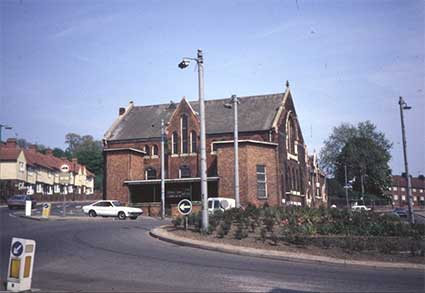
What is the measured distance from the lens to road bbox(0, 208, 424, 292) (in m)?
9.74

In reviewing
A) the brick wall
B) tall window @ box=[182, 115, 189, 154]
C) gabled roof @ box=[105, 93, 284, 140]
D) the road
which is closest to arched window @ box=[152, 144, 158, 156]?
gabled roof @ box=[105, 93, 284, 140]

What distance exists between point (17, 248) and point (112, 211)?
27.0 m

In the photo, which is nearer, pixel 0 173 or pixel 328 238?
pixel 328 238

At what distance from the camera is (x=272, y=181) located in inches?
1692

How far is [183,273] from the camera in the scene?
36.7ft

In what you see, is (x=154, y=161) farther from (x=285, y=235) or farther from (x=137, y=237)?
(x=285, y=235)

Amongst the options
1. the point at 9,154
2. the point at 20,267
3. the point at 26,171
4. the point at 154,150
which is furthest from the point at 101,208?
the point at 26,171

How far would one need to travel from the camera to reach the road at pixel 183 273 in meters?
9.74

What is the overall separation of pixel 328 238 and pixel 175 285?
7.47 m

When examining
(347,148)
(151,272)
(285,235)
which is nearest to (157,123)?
(285,235)

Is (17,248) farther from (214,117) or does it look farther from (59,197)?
(59,197)

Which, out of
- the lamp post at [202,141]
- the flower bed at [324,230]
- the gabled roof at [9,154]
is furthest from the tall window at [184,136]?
the gabled roof at [9,154]

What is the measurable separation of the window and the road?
2649 centimetres

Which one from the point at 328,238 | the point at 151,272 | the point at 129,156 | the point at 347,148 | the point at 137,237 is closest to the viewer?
the point at 151,272
